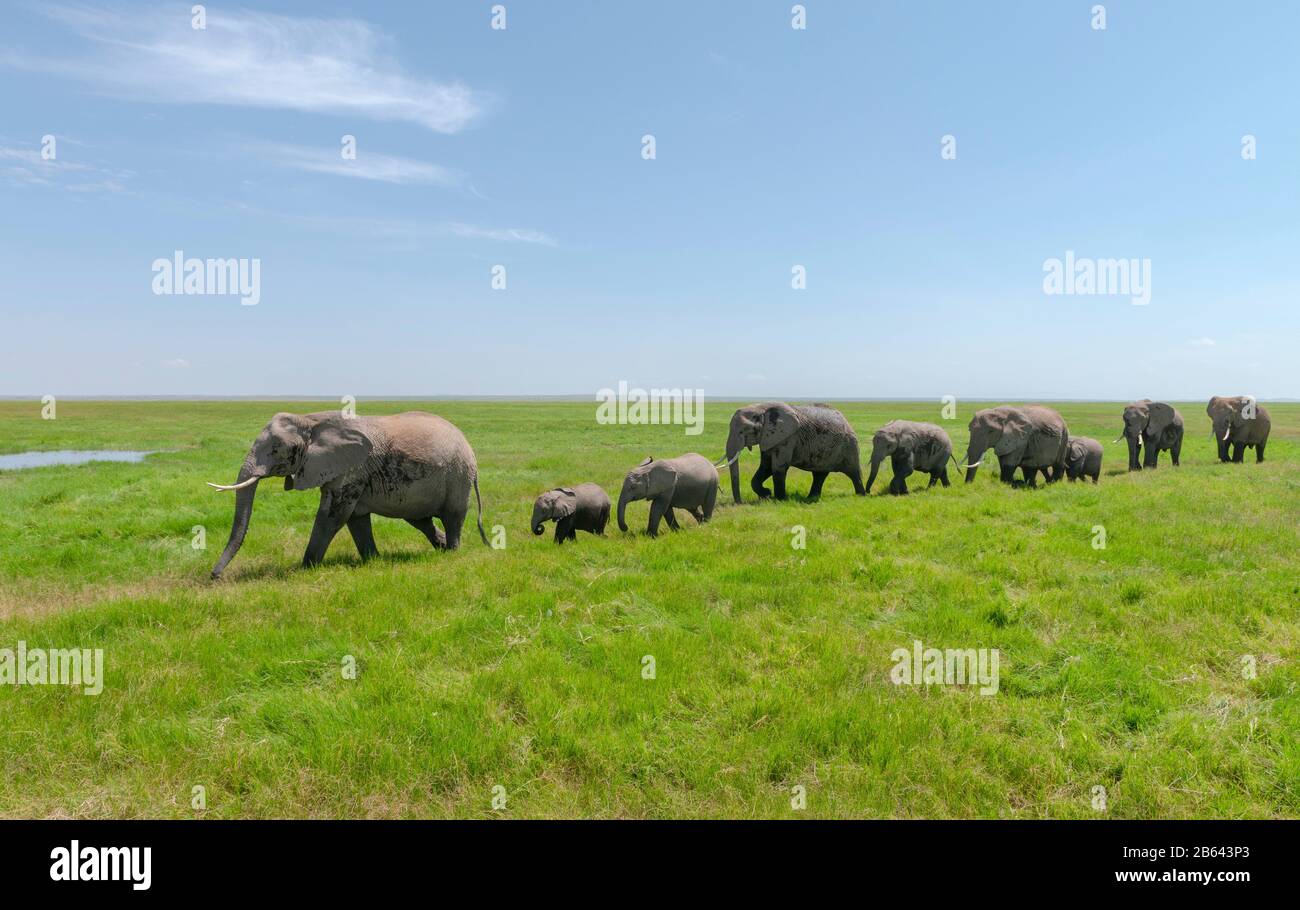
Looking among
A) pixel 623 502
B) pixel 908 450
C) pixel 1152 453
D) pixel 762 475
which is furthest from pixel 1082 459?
pixel 623 502

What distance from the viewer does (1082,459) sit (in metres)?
21.4

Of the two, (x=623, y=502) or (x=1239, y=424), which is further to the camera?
(x=1239, y=424)

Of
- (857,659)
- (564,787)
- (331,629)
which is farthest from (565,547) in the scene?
(564,787)

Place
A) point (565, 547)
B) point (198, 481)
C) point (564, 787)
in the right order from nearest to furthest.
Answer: point (564, 787)
point (565, 547)
point (198, 481)

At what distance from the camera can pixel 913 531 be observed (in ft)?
41.3

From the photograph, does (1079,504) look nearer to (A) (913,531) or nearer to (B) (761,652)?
(A) (913,531)

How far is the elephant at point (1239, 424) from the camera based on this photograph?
26.1m

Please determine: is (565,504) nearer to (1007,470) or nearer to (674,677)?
(674,677)

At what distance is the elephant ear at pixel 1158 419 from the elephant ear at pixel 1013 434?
32.4 ft

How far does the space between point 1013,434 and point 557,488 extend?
1504cm

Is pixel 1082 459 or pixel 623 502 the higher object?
pixel 1082 459

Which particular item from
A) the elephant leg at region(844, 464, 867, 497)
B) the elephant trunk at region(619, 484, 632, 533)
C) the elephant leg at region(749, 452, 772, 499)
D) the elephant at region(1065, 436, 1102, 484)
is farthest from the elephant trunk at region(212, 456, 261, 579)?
the elephant at region(1065, 436, 1102, 484)

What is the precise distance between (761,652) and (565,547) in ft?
17.9

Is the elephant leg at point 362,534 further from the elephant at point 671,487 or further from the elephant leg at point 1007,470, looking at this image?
the elephant leg at point 1007,470
